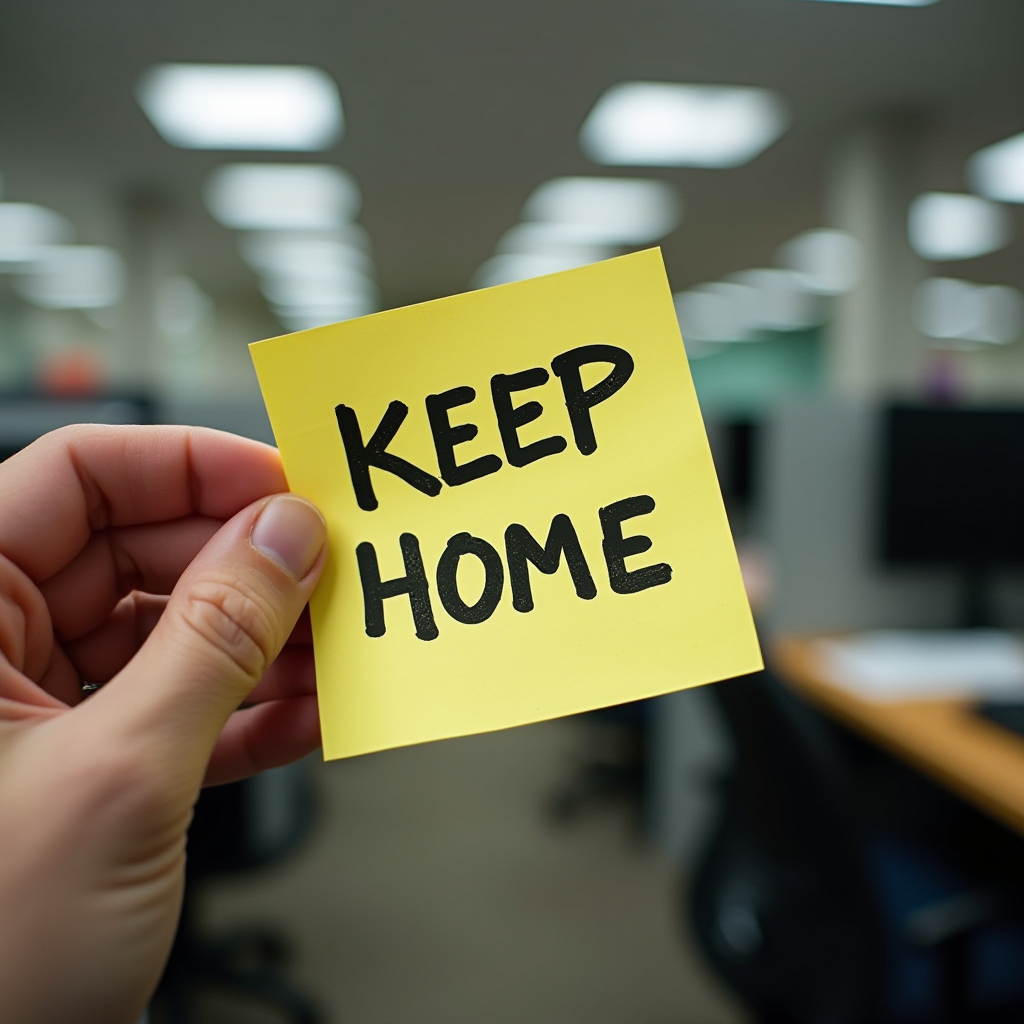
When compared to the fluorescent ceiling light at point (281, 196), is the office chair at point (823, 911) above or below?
below

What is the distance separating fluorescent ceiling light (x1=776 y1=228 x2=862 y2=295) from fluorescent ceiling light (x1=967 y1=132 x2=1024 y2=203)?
67 cm

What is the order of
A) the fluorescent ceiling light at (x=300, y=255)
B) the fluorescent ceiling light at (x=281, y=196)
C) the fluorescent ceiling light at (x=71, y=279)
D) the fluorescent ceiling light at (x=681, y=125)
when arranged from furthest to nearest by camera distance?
1. the fluorescent ceiling light at (x=71, y=279)
2. the fluorescent ceiling light at (x=300, y=255)
3. the fluorescent ceiling light at (x=281, y=196)
4. the fluorescent ceiling light at (x=681, y=125)

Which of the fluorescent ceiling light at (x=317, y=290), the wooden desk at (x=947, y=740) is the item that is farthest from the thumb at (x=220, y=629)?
the fluorescent ceiling light at (x=317, y=290)

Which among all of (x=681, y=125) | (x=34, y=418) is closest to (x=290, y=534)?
(x=34, y=418)

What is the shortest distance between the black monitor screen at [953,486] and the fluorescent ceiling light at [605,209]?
2785 millimetres

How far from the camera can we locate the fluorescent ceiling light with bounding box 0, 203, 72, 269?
14.4ft

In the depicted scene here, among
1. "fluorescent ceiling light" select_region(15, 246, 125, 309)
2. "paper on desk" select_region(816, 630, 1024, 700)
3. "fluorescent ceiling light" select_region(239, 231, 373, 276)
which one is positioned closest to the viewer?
"paper on desk" select_region(816, 630, 1024, 700)

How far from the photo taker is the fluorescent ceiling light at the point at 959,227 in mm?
4055

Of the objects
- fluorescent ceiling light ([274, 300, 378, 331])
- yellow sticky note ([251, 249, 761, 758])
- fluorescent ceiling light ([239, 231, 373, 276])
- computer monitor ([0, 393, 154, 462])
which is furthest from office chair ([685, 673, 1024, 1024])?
fluorescent ceiling light ([274, 300, 378, 331])

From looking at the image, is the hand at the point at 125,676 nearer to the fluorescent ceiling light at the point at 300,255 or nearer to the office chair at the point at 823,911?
the office chair at the point at 823,911

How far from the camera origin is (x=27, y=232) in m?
4.96

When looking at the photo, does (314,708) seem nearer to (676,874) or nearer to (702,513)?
(702,513)

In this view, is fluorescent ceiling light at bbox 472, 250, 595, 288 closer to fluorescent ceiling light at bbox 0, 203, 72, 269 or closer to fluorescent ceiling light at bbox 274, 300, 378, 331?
fluorescent ceiling light at bbox 274, 300, 378, 331

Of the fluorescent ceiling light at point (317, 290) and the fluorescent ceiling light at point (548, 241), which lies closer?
the fluorescent ceiling light at point (548, 241)
